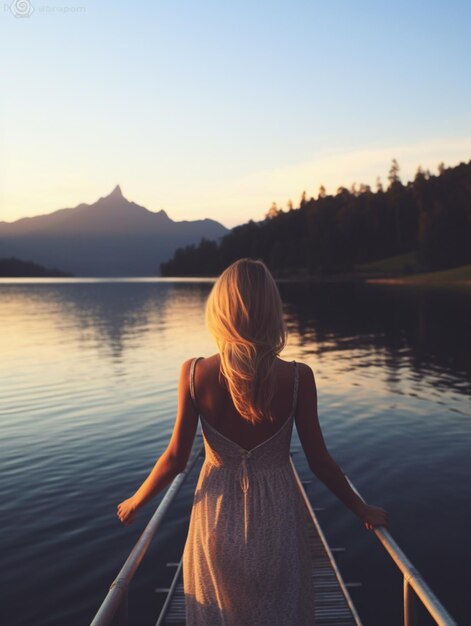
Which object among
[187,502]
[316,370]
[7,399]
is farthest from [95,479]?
[316,370]

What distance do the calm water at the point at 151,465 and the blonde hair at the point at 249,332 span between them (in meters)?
6.39

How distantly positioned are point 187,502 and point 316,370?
1695 cm

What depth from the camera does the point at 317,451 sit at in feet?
10.9

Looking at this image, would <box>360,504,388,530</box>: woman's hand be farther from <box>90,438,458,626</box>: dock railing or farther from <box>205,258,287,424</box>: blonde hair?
<box>205,258,287,424</box>: blonde hair

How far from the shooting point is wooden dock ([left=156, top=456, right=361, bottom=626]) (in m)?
6.41

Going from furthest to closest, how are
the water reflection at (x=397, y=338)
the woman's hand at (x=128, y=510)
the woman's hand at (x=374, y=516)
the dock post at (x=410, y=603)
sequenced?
the water reflection at (x=397, y=338) < the dock post at (x=410, y=603) < the woman's hand at (x=374, y=516) < the woman's hand at (x=128, y=510)

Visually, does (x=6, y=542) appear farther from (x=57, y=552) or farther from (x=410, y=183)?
(x=410, y=183)

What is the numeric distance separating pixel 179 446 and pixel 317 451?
765 millimetres

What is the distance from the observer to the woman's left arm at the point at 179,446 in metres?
3.16

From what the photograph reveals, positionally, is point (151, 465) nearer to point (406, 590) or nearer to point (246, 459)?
point (406, 590)

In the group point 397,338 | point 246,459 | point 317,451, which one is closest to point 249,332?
point 246,459

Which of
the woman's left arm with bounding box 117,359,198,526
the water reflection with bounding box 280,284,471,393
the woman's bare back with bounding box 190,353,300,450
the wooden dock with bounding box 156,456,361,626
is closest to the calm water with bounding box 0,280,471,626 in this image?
the water reflection with bounding box 280,284,471,393

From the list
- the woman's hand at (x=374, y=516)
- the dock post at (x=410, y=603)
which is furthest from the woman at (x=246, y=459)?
the dock post at (x=410, y=603)

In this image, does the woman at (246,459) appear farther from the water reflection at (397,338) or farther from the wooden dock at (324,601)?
the water reflection at (397,338)
